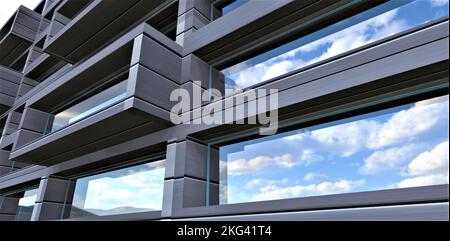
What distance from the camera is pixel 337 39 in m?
5.71

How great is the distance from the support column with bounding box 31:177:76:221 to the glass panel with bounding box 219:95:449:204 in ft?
19.9

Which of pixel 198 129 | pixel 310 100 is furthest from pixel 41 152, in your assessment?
pixel 310 100

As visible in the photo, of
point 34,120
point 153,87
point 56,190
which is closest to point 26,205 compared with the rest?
point 56,190

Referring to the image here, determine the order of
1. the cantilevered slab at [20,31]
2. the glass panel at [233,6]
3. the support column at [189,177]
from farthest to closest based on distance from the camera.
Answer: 1. the cantilevered slab at [20,31]
2. the glass panel at [233,6]
3. the support column at [189,177]

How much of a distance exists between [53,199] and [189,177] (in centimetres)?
592

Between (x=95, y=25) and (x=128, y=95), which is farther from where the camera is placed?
(x=95, y=25)

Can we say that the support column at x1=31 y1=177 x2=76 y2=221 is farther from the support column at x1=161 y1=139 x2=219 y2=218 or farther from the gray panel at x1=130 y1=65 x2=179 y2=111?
the gray panel at x1=130 y1=65 x2=179 y2=111

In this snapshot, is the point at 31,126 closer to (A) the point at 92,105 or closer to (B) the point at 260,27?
(A) the point at 92,105

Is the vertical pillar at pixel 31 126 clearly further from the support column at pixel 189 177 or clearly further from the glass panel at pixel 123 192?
the support column at pixel 189 177

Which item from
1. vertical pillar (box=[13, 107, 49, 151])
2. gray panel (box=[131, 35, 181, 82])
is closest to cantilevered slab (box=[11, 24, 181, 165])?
gray panel (box=[131, 35, 181, 82])

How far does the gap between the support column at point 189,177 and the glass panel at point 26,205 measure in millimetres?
7105

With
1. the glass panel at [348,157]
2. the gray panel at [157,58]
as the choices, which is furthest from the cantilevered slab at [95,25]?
the glass panel at [348,157]

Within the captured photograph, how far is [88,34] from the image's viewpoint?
1012cm

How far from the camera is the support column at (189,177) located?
585 centimetres
